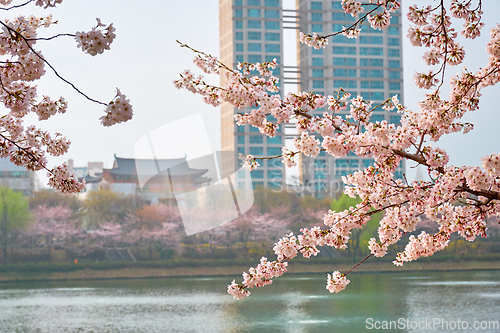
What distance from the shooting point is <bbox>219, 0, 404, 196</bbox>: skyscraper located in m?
61.8

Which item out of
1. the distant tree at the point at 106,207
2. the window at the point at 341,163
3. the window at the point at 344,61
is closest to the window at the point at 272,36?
the window at the point at 344,61

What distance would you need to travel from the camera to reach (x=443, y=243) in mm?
3992

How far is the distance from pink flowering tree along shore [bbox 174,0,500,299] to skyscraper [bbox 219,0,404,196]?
2208 inches

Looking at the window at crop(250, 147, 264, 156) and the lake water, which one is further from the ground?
the window at crop(250, 147, 264, 156)

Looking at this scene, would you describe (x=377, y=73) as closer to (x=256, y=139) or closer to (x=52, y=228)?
(x=256, y=139)

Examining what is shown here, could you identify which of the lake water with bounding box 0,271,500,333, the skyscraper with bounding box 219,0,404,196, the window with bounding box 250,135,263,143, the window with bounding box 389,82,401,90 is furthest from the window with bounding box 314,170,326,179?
the lake water with bounding box 0,271,500,333

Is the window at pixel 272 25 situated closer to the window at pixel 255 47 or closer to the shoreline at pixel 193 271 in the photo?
the window at pixel 255 47

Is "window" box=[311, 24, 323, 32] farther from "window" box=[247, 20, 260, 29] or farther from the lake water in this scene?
the lake water

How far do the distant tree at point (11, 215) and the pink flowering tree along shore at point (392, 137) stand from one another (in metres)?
31.0

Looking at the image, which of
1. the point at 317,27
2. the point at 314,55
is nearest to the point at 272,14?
the point at 317,27

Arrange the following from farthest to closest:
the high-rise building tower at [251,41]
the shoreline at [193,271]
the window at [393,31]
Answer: the window at [393,31] → the high-rise building tower at [251,41] → the shoreline at [193,271]

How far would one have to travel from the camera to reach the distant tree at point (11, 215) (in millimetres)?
32719

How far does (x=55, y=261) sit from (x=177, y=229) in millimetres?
7267

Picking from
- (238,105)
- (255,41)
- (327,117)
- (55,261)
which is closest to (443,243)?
(327,117)
